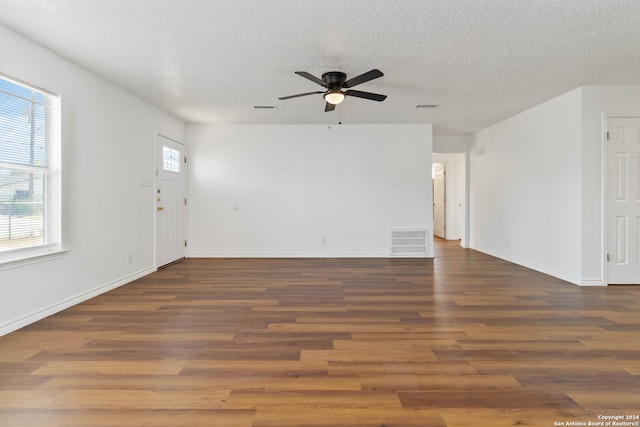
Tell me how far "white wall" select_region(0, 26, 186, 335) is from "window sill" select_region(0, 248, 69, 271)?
1.8 inches

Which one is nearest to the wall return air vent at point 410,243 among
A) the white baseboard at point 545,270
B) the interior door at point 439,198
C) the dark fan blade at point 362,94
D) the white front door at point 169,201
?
the white baseboard at point 545,270

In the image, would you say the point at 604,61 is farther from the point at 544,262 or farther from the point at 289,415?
the point at 289,415

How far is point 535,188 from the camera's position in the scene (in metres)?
4.54

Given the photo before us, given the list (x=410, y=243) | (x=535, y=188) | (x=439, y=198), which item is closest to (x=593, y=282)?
(x=535, y=188)

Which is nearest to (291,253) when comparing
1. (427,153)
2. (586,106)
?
(427,153)

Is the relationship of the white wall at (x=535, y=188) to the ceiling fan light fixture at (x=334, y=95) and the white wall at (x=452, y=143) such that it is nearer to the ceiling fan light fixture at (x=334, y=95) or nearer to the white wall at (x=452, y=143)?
the white wall at (x=452, y=143)

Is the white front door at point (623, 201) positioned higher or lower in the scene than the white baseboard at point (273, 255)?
higher

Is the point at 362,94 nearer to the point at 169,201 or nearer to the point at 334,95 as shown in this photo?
the point at 334,95

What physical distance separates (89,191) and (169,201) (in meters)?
1.74

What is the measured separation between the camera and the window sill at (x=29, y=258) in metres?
2.38

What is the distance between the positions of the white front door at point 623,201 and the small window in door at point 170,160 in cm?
642

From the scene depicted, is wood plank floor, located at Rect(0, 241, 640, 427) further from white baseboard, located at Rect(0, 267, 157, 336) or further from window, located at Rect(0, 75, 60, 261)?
window, located at Rect(0, 75, 60, 261)

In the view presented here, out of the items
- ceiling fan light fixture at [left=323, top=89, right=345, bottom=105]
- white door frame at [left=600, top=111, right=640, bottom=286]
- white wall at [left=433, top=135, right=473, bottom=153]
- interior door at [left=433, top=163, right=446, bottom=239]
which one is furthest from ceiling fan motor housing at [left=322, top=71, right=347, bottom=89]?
interior door at [left=433, top=163, right=446, bottom=239]

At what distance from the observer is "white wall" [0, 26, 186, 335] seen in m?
2.54
